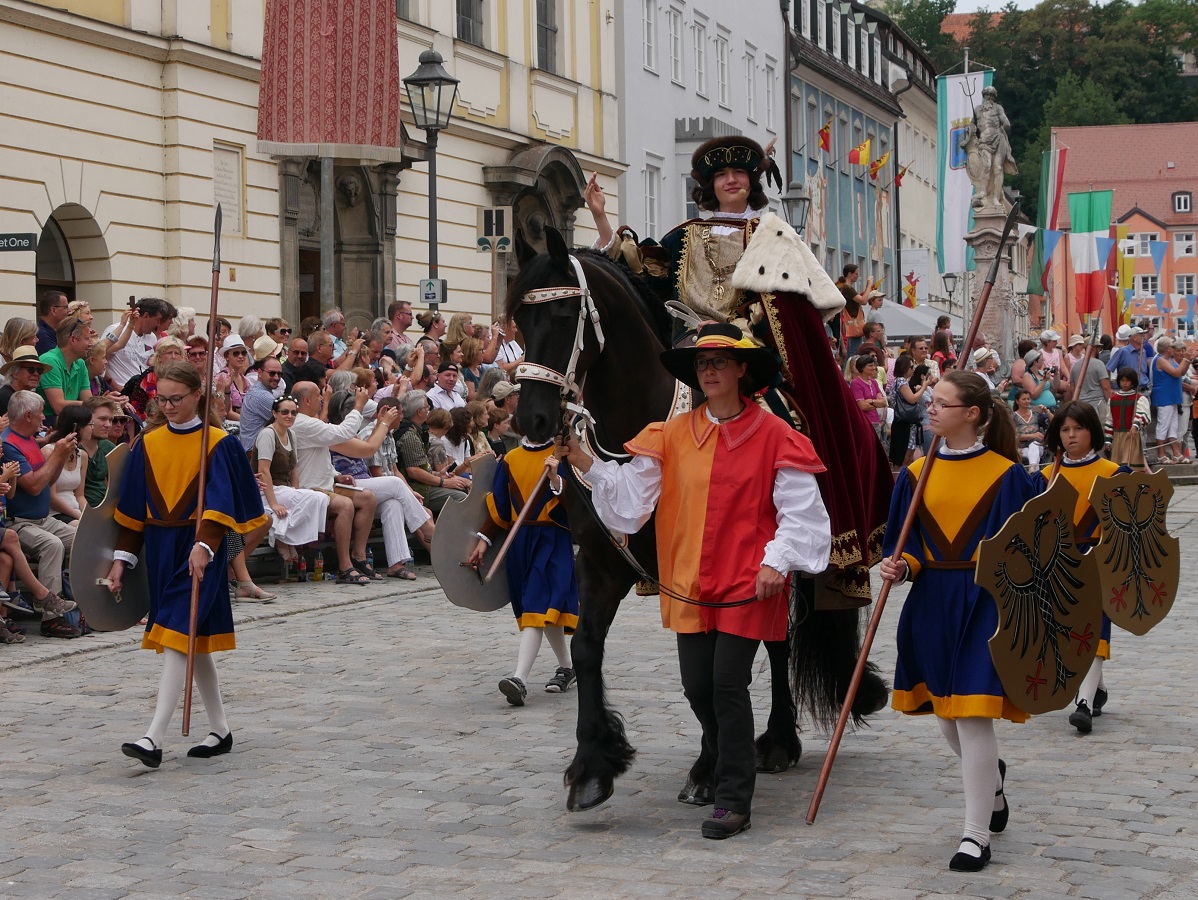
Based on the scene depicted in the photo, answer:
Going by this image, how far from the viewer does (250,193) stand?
855 inches

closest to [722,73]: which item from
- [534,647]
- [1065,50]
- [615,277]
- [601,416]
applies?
[534,647]

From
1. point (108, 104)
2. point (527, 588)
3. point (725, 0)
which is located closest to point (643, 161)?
point (725, 0)

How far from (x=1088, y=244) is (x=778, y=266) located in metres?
27.5

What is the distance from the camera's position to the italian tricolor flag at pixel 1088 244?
32000mm

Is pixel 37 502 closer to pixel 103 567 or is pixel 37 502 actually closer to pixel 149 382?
pixel 149 382

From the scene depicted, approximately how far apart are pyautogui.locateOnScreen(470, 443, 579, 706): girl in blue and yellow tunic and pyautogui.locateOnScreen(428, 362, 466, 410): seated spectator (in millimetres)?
6855

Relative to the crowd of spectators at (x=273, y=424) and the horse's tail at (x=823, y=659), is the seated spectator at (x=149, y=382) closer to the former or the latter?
the crowd of spectators at (x=273, y=424)

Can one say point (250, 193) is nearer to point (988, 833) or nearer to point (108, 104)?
point (108, 104)

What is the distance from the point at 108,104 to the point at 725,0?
24.7 metres

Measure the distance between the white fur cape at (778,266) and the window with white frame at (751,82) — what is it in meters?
37.0

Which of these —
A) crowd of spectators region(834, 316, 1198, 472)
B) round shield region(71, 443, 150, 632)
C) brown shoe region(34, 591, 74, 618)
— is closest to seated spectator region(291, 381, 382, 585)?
brown shoe region(34, 591, 74, 618)

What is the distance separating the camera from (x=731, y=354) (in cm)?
611

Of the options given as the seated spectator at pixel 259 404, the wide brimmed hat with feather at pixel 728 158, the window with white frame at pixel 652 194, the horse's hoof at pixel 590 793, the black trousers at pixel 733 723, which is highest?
the window with white frame at pixel 652 194

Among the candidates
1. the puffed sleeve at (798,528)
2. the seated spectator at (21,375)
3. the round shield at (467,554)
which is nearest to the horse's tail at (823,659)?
the puffed sleeve at (798,528)
